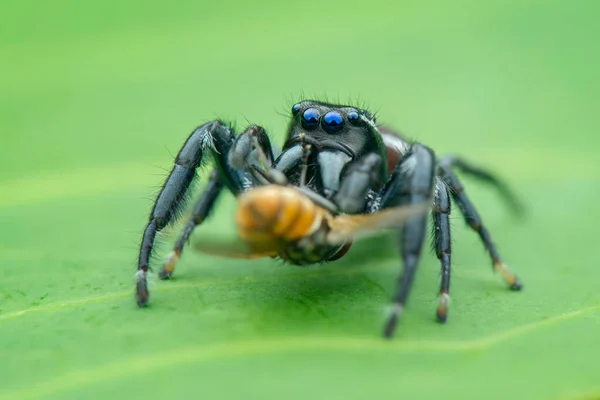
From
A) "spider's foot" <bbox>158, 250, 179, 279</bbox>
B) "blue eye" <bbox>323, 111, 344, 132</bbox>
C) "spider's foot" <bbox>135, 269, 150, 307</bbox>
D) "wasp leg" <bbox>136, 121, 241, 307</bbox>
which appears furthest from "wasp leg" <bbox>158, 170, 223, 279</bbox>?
"blue eye" <bbox>323, 111, 344, 132</bbox>

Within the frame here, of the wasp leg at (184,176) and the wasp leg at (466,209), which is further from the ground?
the wasp leg at (184,176)

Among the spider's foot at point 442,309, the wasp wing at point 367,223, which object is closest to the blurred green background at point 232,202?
the spider's foot at point 442,309

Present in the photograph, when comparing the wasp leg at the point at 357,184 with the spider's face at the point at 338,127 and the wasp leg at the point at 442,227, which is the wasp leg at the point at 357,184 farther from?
the wasp leg at the point at 442,227

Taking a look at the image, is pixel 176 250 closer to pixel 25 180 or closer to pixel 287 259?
pixel 287 259

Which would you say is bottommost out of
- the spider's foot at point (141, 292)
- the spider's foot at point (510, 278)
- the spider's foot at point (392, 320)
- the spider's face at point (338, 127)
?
the spider's foot at point (510, 278)

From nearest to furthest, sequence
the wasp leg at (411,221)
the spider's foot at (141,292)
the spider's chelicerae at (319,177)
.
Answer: the wasp leg at (411,221)
the spider's chelicerae at (319,177)
the spider's foot at (141,292)

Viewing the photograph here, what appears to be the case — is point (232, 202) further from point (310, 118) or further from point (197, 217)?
point (310, 118)

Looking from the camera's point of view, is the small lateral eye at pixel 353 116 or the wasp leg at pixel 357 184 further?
the small lateral eye at pixel 353 116

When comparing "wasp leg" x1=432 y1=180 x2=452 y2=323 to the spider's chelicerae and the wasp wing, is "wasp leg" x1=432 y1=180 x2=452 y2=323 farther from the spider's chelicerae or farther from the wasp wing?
the wasp wing
